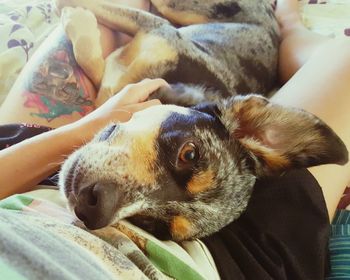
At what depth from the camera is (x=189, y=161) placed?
1.17 m

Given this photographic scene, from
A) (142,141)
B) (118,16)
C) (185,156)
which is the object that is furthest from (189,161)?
(118,16)

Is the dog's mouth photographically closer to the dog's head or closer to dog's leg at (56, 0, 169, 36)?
the dog's head

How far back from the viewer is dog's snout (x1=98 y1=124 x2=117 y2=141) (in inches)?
50.4

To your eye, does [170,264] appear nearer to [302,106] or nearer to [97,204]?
[97,204]

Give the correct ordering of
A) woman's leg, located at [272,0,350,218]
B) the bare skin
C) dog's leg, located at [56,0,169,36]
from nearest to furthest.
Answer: the bare skin, woman's leg, located at [272,0,350,218], dog's leg, located at [56,0,169,36]

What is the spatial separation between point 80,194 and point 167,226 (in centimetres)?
23

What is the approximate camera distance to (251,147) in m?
1.38

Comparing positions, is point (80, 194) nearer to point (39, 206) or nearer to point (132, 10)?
point (39, 206)

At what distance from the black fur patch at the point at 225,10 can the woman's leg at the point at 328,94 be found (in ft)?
1.87

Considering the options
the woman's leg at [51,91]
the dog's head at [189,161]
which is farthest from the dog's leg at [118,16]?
the dog's head at [189,161]

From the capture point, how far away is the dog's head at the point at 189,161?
1084 mm

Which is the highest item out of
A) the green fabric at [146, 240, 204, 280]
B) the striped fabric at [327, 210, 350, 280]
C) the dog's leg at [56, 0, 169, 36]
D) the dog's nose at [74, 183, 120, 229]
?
the dog's leg at [56, 0, 169, 36]

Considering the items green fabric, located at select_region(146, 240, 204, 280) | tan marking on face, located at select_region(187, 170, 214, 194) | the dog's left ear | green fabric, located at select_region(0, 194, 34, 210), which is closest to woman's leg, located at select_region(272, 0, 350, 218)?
the dog's left ear

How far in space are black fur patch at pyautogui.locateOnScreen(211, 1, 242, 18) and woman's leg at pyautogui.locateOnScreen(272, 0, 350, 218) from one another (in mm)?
571
